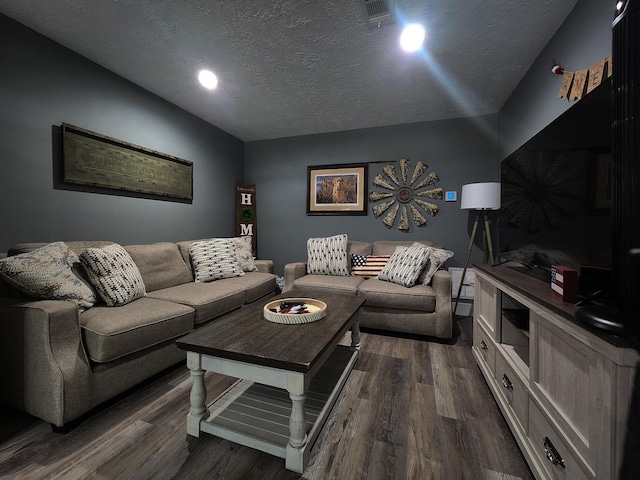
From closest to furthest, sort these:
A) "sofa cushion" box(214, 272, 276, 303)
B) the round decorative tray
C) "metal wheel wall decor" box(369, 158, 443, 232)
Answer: the round decorative tray → "sofa cushion" box(214, 272, 276, 303) → "metal wheel wall decor" box(369, 158, 443, 232)

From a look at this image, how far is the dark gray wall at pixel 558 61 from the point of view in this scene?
4.69ft

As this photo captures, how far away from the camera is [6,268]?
4.54 feet

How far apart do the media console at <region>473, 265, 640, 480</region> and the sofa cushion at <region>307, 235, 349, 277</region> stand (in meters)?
Result: 1.74

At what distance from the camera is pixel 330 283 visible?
2.76 meters

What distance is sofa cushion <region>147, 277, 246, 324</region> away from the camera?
1.98 m

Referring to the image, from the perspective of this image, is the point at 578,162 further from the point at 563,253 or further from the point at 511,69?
the point at 511,69

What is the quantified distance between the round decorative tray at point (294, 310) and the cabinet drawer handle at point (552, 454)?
3.38 feet

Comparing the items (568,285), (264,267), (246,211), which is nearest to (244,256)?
(264,267)

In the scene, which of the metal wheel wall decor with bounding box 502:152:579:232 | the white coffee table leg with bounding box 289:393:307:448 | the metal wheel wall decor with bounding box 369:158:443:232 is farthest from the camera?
the metal wheel wall decor with bounding box 369:158:443:232

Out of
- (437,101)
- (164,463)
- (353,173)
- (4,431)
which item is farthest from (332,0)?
(4,431)

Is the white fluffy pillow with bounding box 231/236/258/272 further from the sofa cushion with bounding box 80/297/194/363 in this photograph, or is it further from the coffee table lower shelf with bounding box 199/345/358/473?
the coffee table lower shelf with bounding box 199/345/358/473

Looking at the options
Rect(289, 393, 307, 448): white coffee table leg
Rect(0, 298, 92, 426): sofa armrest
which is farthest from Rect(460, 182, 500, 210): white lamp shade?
Rect(0, 298, 92, 426): sofa armrest

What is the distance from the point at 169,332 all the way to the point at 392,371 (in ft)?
4.99

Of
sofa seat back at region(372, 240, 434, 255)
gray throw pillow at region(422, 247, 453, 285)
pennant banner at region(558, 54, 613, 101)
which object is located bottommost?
gray throw pillow at region(422, 247, 453, 285)
